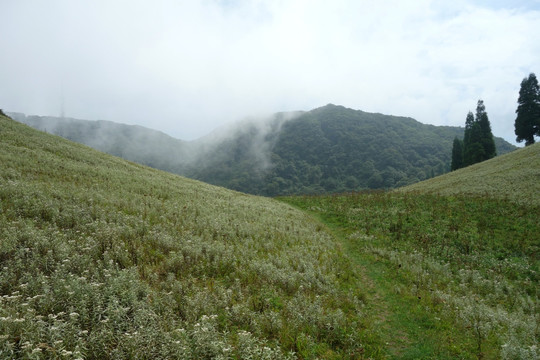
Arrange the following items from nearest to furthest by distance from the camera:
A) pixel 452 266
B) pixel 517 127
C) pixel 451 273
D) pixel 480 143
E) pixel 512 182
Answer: pixel 451 273 → pixel 452 266 → pixel 512 182 → pixel 517 127 → pixel 480 143

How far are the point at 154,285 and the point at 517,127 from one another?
80.9 meters

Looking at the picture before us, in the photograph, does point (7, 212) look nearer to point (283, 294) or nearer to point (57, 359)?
point (57, 359)

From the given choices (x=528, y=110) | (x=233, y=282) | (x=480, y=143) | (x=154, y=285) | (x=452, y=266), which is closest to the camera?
(x=154, y=285)

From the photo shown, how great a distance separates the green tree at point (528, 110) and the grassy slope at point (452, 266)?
39.3m

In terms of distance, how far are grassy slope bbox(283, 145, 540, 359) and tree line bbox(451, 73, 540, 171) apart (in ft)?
130

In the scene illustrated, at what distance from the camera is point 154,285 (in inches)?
316

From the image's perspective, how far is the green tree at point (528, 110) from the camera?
55531mm

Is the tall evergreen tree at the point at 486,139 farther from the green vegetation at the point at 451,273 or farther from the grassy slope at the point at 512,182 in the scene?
the green vegetation at the point at 451,273

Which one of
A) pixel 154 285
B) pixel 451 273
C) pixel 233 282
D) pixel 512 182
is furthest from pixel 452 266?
pixel 512 182

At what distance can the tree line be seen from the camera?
55938 mm

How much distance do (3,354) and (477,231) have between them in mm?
23836

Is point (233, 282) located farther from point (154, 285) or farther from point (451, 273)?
point (451, 273)

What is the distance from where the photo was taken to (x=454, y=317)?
8.93 metres

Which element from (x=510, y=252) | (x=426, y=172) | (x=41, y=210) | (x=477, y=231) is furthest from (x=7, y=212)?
(x=426, y=172)
